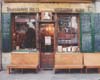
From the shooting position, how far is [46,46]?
68.2ft

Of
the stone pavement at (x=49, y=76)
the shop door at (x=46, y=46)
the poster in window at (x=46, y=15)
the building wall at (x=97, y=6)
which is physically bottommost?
the stone pavement at (x=49, y=76)

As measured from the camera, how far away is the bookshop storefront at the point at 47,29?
20438 mm

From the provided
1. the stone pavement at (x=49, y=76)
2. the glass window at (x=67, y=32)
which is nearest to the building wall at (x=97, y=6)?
the glass window at (x=67, y=32)

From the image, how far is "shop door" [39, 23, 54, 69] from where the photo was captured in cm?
2067

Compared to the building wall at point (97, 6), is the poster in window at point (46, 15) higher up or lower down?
lower down

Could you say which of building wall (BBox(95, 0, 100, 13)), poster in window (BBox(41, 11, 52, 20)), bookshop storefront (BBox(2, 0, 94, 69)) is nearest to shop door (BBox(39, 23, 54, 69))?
bookshop storefront (BBox(2, 0, 94, 69))

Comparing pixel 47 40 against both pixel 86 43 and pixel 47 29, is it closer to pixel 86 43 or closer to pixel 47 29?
pixel 47 29

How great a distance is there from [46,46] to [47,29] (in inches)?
35.3

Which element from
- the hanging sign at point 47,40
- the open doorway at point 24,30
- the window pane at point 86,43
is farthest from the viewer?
the hanging sign at point 47,40

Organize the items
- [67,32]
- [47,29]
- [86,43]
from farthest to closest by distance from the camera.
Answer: [47,29]
[67,32]
[86,43]

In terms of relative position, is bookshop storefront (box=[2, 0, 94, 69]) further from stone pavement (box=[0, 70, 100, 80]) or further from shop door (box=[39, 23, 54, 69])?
stone pavement (box=[0, 70, 100, 80])

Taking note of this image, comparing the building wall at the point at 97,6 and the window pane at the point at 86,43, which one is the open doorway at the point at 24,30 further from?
the building wall at the point at 97,6

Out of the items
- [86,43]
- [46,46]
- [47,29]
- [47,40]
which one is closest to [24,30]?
[47,29]

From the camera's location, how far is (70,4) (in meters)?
20.5
